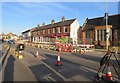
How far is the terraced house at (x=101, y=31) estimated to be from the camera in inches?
1433

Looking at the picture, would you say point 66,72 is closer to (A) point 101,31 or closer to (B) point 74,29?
(A) point 101,31

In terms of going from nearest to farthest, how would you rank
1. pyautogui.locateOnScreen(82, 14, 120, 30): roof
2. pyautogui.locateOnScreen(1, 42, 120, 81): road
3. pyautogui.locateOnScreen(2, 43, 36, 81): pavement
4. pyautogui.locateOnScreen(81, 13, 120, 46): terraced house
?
pyautogui.locateOnScreen(2, 43, 36, 81): pavement < pyautogui.locateOnScreen(1, 42, 120, 81): road < pyautogui.locateOnScreen(81, 13, 120, 46): terraced house < pyautogui.locateOnScreen(82, 14, 120, 30): roof

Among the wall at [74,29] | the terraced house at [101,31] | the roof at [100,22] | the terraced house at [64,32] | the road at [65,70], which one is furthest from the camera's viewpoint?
the wall at [74,29]

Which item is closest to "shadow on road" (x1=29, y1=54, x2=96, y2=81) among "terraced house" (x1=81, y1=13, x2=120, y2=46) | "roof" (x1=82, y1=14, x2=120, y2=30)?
"terraced house" (x1=81, y1=13, x2=120, y2=46)

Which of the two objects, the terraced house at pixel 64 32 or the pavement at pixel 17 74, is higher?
the terraced house at pixel 64 32

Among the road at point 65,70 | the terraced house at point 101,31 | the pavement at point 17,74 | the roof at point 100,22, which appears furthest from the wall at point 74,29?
A: the pavement at point 17,74

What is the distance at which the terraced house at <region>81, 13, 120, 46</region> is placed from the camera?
36.4 metres

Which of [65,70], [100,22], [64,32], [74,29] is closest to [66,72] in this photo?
[65,70]

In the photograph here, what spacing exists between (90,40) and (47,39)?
81.7 feet

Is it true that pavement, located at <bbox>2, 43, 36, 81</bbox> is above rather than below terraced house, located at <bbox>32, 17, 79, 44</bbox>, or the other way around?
below

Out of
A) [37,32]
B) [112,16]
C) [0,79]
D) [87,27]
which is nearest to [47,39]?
[37,32]

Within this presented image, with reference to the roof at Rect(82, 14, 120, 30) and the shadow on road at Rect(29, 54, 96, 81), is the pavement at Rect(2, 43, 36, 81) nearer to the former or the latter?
the shadow on road at Rect(29, 54, 96, 81)

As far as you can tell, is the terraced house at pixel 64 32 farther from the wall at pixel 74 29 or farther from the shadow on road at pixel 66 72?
the shadow on road at pixel 66 72

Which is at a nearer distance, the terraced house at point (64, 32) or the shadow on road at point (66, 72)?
the shadow on road at point (66, 72)
